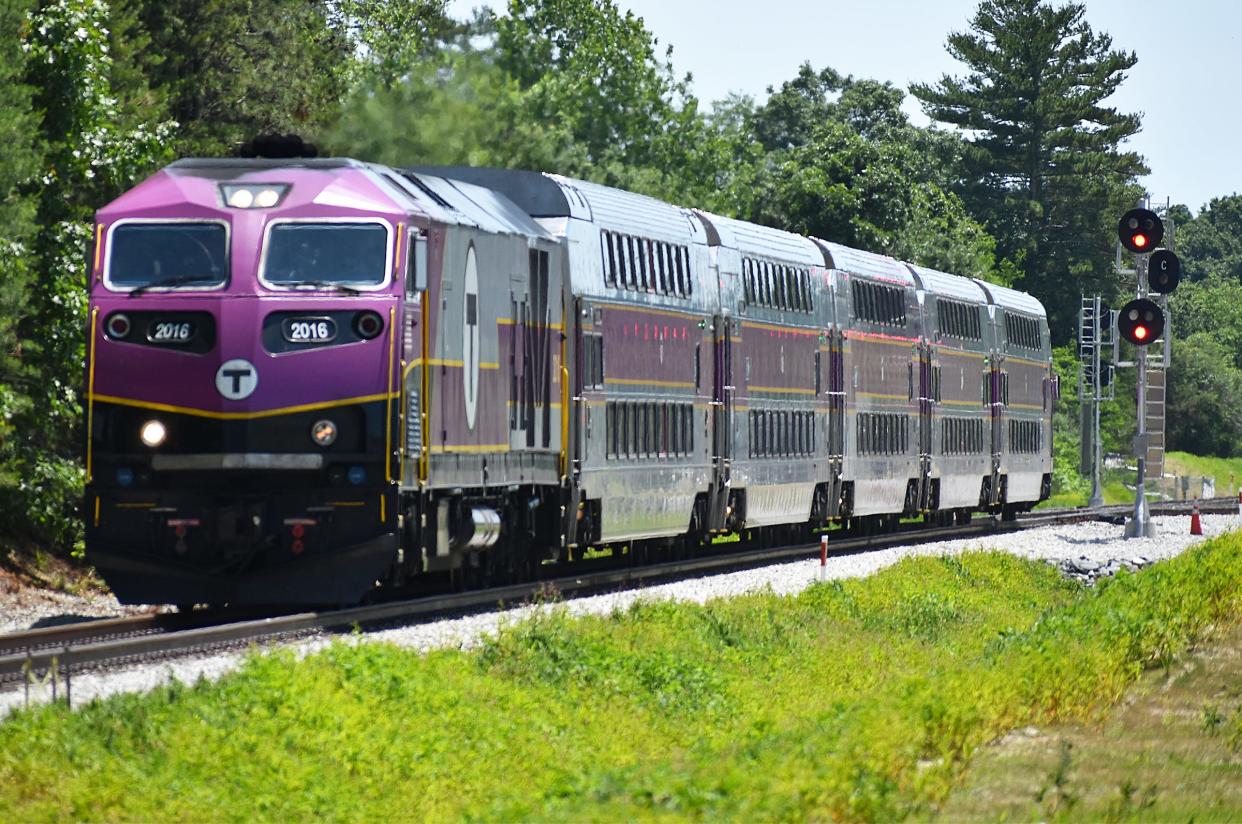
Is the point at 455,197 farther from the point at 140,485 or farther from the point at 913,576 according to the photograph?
the point at 913,576

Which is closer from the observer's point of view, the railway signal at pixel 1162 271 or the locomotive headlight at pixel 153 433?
the locomotive headlight at pixel 153 433

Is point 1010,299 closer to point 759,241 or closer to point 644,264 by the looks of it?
point 759,241

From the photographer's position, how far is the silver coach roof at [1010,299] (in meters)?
44.3

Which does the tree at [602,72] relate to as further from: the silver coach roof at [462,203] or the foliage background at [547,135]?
the silver coach roof at [462,203]

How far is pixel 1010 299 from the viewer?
1812 inches

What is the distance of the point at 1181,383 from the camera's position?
332ft

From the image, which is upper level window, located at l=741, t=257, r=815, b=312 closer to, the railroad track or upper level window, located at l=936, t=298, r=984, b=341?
the railroad track

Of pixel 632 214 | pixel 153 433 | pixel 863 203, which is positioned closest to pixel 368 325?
pixel 153 433

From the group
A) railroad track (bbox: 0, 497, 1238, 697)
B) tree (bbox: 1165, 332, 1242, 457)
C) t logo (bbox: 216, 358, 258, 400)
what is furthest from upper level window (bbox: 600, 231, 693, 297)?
tree (bbox: 1165, 332, 1242, 457)

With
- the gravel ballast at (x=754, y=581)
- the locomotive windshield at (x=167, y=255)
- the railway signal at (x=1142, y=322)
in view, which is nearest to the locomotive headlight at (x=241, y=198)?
the locomotive windshield at (x=167, y=255)

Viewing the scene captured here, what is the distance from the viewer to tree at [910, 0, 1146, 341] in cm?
8881

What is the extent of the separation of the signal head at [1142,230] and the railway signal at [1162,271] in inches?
77.3

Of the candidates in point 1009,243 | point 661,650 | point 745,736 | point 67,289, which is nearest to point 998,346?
point 67,289

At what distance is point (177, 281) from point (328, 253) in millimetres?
1322
